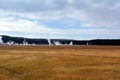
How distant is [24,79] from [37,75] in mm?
2836

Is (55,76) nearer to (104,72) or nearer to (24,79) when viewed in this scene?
(24,79)

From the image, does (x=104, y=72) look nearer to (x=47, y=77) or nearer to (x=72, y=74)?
(x=72, y=74)

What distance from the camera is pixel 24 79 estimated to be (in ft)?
121

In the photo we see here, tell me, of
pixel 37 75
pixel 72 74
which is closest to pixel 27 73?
pixel 37 75

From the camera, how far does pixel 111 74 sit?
38.4 metres

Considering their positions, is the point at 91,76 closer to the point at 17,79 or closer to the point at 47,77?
the point at 47,77

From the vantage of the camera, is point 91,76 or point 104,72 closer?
point 91,76

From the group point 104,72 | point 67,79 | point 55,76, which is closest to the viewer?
point 67,79

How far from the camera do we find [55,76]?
125ft

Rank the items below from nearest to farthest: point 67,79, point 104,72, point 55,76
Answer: point 67,79
point 55,76
point 104,72

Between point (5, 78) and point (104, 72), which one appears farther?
point (104, 72)

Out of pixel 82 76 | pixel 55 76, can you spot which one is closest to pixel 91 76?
pixel 82 76

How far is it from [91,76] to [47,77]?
4430 mm

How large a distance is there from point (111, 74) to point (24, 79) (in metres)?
8.95
